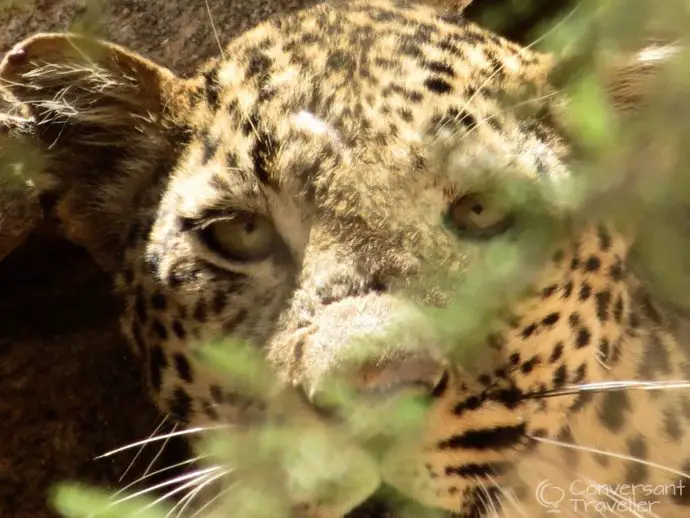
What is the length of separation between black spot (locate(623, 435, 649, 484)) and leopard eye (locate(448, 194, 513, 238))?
2.29ft

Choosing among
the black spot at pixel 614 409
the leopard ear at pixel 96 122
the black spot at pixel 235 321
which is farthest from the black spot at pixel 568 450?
the leopard ear at pixel 96 122

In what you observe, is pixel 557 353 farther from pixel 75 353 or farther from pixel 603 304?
pixel 75 353

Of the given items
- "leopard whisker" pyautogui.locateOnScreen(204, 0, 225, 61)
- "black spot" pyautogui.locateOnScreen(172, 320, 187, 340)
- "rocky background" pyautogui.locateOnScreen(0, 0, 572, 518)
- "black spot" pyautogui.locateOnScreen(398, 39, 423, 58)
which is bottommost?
"rocky background" pyautogui.locateOnScreen(0, 0, 572, 518)

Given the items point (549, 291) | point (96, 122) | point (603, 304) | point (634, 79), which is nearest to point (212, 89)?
point (96, 122)

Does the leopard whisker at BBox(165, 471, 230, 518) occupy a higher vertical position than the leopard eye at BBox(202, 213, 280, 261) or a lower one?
lower

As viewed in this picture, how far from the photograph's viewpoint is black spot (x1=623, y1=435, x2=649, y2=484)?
200cm

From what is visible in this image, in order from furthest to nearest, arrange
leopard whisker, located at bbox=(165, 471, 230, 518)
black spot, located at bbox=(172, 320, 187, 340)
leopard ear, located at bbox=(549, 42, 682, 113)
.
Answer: black spot, located at bbox=(172, 320, 187, 340), leopard whisker, located at bbox=(165, 471, 230, 518), leopard ear, located at bbox=(549, 42, 682, 113)

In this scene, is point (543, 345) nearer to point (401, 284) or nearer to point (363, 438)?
point (401, 284)

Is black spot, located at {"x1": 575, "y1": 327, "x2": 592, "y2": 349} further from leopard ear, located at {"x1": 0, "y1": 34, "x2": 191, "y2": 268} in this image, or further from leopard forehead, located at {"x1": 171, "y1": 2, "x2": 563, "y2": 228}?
leopard ear, located at {"x1": 0, "y1": 34, "x2": 191, "y2": 268}

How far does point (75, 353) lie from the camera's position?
2758mm

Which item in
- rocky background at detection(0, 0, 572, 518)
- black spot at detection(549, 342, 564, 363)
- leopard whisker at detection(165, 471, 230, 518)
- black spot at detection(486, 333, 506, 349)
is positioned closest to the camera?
black spot at detection(486, 333, 506, 349)

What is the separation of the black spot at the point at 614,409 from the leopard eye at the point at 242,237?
779 mm

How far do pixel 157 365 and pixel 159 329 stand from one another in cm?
10

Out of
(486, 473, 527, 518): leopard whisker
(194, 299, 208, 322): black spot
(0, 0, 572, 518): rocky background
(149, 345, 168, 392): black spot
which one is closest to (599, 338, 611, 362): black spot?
(486, 473, 527, 518): leopard whisker
